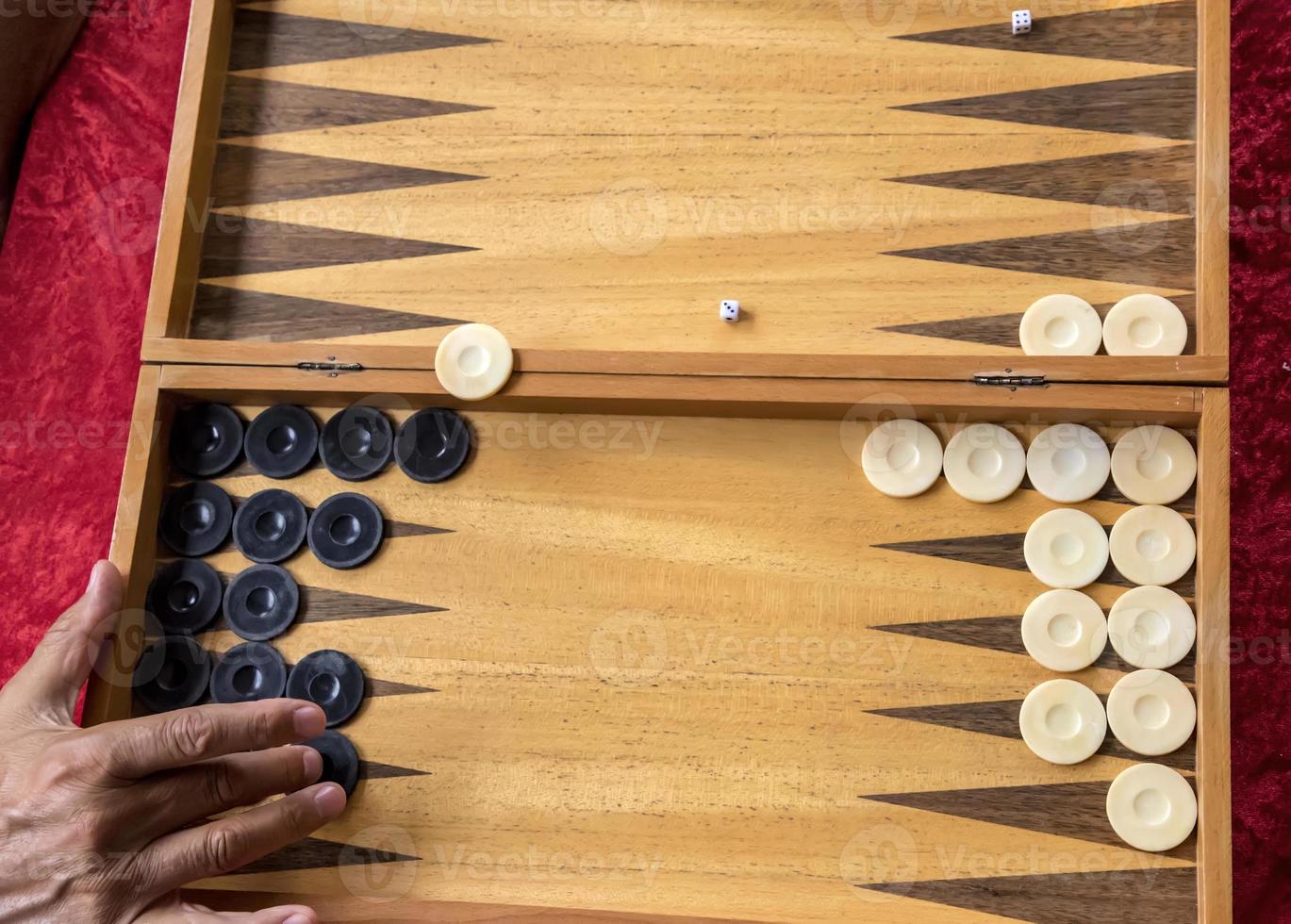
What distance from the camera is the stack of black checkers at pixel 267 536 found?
1.49 metres

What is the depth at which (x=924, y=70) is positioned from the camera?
1.63m

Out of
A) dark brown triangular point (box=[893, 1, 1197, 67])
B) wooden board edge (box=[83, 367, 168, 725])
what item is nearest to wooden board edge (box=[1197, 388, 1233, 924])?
dark brown triangular point (box=[893, 1, 1197, 67])

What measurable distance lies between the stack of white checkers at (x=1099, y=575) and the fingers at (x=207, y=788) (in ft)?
3.09

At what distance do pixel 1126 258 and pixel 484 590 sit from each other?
3.67ft

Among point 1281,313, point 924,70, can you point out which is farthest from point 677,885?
point 1281,313

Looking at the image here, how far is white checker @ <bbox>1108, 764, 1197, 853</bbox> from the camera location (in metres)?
1.34

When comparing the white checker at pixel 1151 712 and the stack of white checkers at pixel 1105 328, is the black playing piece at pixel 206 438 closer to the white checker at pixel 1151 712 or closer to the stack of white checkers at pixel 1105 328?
the stack of white checkers at pixel 1105 328

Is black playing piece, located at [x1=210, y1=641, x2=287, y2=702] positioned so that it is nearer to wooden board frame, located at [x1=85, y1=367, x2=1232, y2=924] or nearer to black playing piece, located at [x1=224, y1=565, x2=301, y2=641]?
black playing piece, located at [x1=224, y1=565, x2=301, y2=641]

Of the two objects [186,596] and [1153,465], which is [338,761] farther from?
[1153,465]

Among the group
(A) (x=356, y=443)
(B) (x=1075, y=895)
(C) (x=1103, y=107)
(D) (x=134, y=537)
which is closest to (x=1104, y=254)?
(C) (x=1103, y=107)

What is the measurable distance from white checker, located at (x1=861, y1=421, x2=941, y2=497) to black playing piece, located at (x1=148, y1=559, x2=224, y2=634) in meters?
1.03

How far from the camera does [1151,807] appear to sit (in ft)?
4.47

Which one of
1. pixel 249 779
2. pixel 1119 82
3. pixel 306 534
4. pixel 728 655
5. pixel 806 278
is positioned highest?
pixel 1119 82

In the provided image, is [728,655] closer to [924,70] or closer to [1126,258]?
[1126,258]
